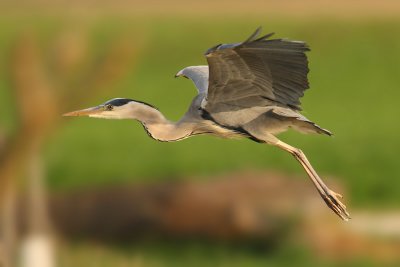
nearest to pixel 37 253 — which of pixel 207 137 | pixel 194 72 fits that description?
pixel 194 72

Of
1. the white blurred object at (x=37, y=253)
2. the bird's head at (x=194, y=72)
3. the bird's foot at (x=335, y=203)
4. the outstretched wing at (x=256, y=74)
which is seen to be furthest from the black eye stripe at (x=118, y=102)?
the white blurred object at (x=37, y=253)

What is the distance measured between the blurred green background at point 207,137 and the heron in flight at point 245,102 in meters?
3.43

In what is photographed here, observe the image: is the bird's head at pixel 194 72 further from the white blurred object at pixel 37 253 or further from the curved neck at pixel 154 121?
the white blurred object at pixel 37 253

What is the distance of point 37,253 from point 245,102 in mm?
4439

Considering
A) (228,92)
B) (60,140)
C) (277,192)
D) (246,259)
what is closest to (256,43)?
(228,92)

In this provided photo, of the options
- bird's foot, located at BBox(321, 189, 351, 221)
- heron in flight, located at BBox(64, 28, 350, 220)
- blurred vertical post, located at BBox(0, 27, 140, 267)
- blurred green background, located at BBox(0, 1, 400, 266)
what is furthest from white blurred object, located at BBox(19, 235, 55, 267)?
heron in flight, located at BBox(64, 28, 350, 220)

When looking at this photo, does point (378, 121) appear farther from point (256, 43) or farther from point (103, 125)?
point (256, 43)

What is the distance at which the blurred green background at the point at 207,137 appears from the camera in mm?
11812

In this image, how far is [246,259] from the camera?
38.4ft

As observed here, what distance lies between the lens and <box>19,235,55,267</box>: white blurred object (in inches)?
330

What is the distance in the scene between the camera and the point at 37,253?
27.9 feet

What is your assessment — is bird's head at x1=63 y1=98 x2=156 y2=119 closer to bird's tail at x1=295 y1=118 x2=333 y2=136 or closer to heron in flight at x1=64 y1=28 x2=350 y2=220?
heron in flight at x1=64 y1=28 x2=350 y2=220

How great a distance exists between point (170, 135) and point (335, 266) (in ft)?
23.6

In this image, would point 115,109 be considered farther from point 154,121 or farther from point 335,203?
point 335,203
